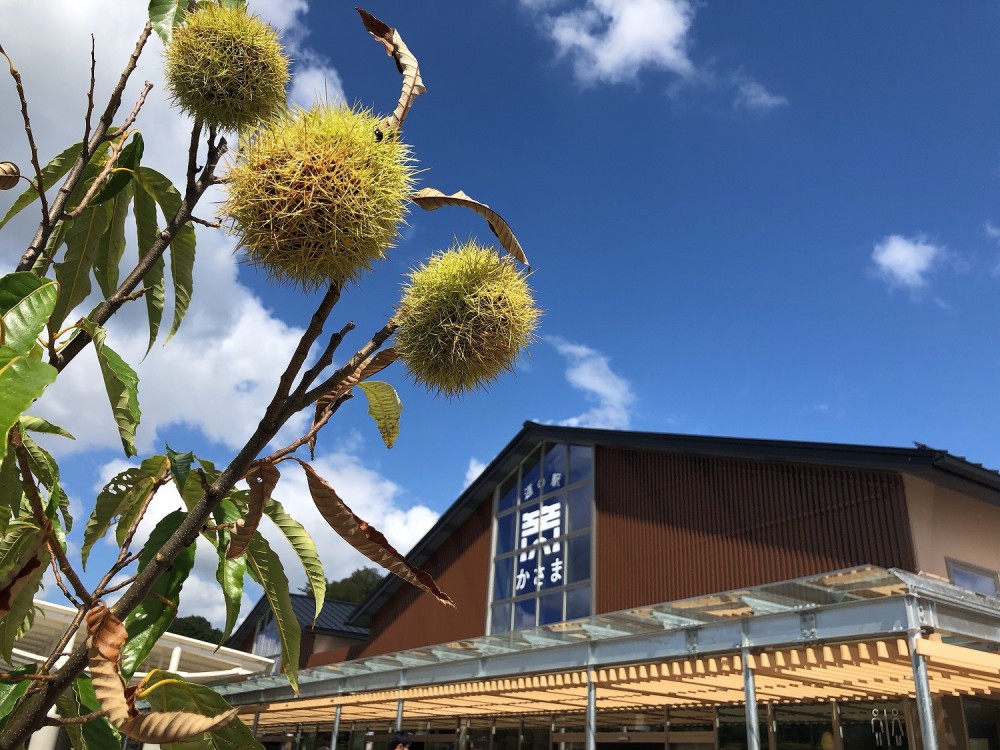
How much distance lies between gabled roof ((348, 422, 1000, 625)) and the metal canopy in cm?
247

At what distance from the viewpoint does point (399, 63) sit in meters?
1.52

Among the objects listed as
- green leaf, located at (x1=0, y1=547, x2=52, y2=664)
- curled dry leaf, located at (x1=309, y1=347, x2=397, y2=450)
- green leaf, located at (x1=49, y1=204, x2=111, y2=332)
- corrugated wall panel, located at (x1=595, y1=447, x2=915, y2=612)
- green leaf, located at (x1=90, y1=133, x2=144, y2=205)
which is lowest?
green leaf, located at (x1=0, y1=547, x2=52, y2=664)

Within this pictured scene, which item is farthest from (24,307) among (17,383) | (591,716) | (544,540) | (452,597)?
(452,597)

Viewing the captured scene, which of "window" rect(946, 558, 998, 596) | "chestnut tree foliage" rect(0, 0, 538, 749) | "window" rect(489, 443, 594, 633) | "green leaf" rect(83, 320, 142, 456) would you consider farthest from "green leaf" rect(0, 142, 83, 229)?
"window" rect(489, 443, 594, 633)

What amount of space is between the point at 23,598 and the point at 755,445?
1272cm

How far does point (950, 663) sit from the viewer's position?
21.9ft

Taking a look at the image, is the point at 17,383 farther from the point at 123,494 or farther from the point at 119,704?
the point at 123,494

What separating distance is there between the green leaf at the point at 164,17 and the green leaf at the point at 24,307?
0.69m

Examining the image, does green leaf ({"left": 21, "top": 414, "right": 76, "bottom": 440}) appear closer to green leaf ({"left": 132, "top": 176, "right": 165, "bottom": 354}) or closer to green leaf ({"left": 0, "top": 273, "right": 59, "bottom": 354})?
green leaf ({"left": 132, "top": 176, "right": 165, "bottom": 354})

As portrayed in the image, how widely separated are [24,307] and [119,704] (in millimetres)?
637

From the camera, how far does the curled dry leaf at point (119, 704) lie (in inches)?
38.0

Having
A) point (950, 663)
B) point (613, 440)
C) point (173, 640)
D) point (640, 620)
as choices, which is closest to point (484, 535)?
point (613, 440)

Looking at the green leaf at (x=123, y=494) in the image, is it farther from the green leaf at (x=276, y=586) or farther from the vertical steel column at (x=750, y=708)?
the vertical steel column at (x=750, y=708)

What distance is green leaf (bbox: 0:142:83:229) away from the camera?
74.7 inches
